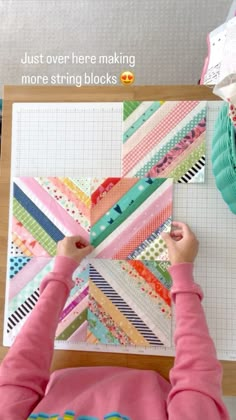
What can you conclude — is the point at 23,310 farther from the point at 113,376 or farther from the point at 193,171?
the point at 193,171

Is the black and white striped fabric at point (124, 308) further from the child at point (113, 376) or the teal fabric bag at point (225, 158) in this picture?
the teal fabric bag at point (225, 158)

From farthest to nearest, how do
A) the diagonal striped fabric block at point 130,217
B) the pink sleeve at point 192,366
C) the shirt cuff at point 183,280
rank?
the diagonal striped fabric block at point 130,217 < the shirt cuff at point 183,280 < the pink sleeve at point 192,366

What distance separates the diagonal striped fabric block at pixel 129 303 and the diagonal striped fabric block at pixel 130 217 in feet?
0.09

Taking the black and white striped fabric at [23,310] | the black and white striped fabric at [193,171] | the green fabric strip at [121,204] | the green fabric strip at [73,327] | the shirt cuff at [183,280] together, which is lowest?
the green fabric strip at [73,327]

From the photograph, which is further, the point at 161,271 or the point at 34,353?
the point at 161,271

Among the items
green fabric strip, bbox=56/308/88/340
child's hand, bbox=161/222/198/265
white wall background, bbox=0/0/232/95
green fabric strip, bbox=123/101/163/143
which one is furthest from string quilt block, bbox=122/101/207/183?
white wall background, bbox=0/0/232/95

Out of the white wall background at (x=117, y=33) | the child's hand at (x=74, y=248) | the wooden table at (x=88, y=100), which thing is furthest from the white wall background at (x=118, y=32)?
the child's hand at (x=74, y=248)

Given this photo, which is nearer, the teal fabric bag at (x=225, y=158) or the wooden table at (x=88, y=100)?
the teal fabric bag at (x=225, y=158)

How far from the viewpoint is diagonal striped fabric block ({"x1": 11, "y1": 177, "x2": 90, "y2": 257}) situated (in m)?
0.91

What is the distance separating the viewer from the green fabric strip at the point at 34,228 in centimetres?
91

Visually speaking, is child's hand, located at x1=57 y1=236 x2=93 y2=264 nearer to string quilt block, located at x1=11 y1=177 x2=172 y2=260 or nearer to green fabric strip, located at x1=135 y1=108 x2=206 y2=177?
string quilt block, located at x1=11 y1=177 x2=172 y2=260

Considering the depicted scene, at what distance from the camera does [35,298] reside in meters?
0.91

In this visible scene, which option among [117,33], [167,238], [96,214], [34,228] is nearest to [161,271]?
[167,238]

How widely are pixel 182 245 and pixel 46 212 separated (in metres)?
0.31
